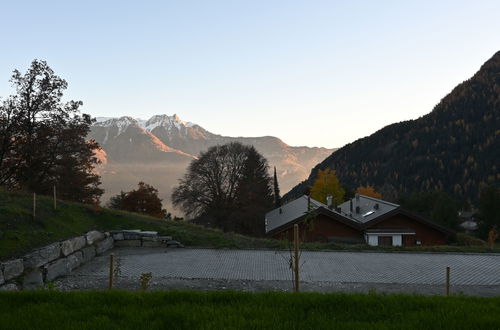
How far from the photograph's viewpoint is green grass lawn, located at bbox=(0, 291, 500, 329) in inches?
218

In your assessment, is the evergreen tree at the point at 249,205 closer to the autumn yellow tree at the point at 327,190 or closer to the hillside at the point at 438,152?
the autumn yellow tree at the point at 327,190

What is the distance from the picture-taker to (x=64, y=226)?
17.8 m

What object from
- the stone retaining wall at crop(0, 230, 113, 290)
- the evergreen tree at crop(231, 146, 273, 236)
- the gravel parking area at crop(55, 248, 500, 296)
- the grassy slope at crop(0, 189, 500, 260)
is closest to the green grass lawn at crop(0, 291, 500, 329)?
the stone retaining wall at crop(0, 230, 113, 290)

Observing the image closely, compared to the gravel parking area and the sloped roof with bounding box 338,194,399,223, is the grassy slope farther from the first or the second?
the sloped roof with bounding box 338,194,399,223

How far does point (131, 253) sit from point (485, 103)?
19355 cm

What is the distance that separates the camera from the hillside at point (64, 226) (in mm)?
14328

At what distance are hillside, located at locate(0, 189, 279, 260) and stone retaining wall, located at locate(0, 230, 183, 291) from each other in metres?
0.76

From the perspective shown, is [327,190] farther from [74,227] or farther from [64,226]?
[64,226]

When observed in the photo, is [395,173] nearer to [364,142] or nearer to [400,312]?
[364,142]

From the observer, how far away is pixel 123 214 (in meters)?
23.5

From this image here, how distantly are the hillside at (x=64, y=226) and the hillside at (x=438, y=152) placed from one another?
328 ft

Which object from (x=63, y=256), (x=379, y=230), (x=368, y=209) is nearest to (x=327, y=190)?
(x=368, y=209)

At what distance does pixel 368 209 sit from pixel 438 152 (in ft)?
411

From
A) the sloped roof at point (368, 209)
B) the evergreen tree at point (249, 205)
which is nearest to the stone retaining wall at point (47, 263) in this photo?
the sloped roof at point (368, 209)
